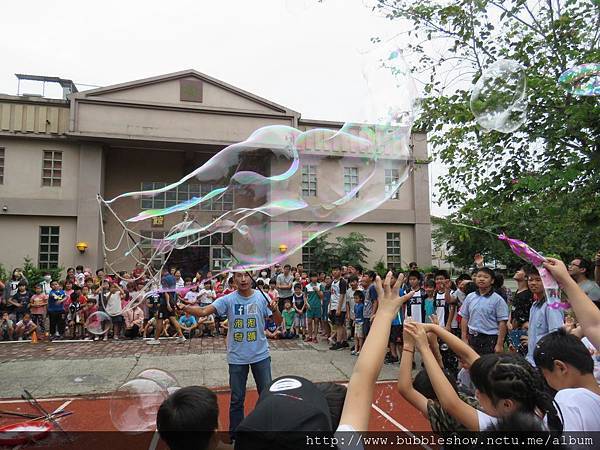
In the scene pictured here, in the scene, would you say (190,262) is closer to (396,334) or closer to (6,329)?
(6,329)

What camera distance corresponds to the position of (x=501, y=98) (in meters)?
6.14

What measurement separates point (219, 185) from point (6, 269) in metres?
16.4

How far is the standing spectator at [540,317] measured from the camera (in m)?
4.09

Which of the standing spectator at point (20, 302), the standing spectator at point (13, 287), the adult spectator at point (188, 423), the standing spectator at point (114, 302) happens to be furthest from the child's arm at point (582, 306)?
the standing spectator at point (13, 287)

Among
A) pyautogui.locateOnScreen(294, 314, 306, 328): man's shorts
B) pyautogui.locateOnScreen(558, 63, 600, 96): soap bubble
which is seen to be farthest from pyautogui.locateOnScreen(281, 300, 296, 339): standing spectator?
pyautogui.locateOnScreen(558, 63, 600, 96): soap bubble

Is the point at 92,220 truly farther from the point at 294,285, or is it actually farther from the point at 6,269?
the point at 294,285

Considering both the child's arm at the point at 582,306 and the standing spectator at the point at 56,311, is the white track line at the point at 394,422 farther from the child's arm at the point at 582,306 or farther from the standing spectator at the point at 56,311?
the standing spectator at the point at 56,311

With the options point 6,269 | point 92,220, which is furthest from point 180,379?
point 6,269

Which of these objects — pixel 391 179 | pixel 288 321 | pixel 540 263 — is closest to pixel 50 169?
pixel 288 321

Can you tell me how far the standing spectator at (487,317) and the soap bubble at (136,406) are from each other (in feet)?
13.2

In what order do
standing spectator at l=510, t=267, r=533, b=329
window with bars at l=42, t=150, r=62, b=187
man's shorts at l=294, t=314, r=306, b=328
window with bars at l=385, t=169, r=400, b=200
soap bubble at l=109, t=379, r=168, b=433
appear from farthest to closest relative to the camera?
window with bars at l=42, t=150, r=62, b=187 → man's shorts at l=294, t=314, r=306, b=328 → standing spectator at l=510, t=267, r=533, b=329 → window with bars at l=385, t=169, r=400, b=200 → soap bubble at l=109, t=379, r=168, b=433

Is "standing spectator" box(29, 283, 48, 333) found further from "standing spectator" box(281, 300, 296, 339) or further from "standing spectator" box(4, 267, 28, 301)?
"standing spectator" box(281, 300, 296, 339)

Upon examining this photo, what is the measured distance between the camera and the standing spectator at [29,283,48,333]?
483 inches

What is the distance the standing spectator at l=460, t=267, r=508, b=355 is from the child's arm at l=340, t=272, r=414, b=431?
4.18 m
